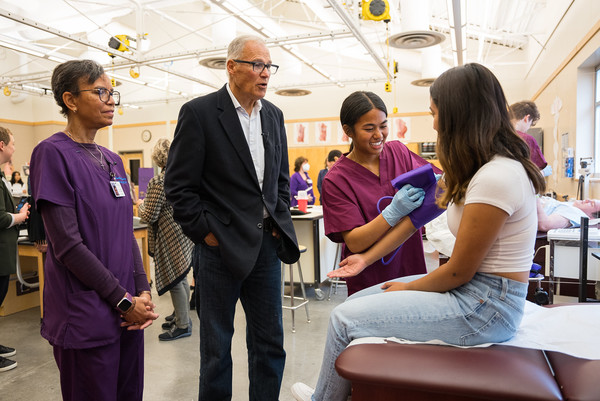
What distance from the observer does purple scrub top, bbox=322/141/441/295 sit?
5.40ft

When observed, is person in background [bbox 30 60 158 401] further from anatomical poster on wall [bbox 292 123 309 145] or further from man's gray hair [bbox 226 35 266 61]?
anatomical poster on wall [bbox 292 123 309 145]

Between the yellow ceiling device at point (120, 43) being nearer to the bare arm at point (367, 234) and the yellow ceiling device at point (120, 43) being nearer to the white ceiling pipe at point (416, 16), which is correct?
the white ceiling pipe at point (416, 16)

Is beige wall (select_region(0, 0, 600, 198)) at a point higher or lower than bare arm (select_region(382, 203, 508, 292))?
higher

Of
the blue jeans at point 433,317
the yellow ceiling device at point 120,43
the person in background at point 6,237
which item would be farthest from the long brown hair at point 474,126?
the yellow ceiling device at point 120,43

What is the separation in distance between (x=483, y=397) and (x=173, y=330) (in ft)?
9.04

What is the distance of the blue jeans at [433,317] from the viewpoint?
117cm

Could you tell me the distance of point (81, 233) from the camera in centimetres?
142

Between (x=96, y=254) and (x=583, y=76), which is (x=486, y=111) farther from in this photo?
(x=583, y=76)

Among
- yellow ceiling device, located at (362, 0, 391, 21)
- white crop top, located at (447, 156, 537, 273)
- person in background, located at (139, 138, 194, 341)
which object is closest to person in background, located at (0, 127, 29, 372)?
person in background, located at (139, 138, 194, 341)

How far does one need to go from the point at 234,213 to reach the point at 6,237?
7.31 feet

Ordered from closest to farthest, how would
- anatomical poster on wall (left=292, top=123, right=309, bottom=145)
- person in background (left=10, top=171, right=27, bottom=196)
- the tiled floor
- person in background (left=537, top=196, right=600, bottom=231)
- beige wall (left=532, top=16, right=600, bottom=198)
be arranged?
the tiled floor, person in background (left=537, top=196, right=600, bottom=231), beige wall (left=532, top=16, right=600, bottom=198), person in background (left=10, top=171, right=27, bottom=196), anatomical poster on wall (left=292, top=123, right=309, bottom=145)

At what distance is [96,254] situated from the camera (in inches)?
57.2

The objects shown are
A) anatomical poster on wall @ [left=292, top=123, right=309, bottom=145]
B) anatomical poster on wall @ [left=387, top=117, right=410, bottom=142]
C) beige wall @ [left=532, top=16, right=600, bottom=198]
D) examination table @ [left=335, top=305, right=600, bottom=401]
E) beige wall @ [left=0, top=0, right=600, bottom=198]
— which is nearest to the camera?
examination table @ [left=335, top=305, right=600, bottom=401]

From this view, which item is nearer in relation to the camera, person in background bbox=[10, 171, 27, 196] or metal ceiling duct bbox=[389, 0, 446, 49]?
metal ceiling duct bbox=[389, 0, 446, 49]
